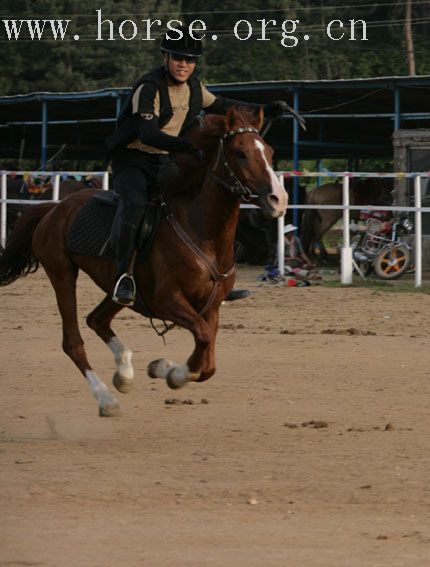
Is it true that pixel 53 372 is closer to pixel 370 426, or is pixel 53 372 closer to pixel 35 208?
pixel 35 208

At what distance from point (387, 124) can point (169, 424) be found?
22943 millimetres

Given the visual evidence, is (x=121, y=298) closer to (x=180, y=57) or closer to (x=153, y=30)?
(x=180, y=57)

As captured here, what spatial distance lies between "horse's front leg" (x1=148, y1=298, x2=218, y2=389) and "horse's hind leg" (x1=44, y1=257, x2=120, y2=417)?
0.57 m

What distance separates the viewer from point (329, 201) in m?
25.4

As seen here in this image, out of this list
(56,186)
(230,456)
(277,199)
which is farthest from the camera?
(56,186)

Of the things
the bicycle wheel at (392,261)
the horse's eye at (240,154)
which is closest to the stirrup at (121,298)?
the horse's eye at (240,154)

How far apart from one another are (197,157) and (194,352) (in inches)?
53.2

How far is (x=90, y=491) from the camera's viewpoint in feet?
22.5

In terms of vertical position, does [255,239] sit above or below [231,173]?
below

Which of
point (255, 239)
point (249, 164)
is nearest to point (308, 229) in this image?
point (255, 239)

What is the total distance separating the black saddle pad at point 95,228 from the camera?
9.46m

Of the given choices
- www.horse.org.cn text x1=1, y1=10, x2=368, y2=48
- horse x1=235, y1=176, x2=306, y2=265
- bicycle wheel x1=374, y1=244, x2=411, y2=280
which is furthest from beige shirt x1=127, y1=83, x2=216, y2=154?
www.horse.org.cn text x1=1, y1=10, x2=368, y2=48

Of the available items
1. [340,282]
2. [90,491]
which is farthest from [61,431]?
[340,282]

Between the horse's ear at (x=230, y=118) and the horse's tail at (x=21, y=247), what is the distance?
7.70ft
